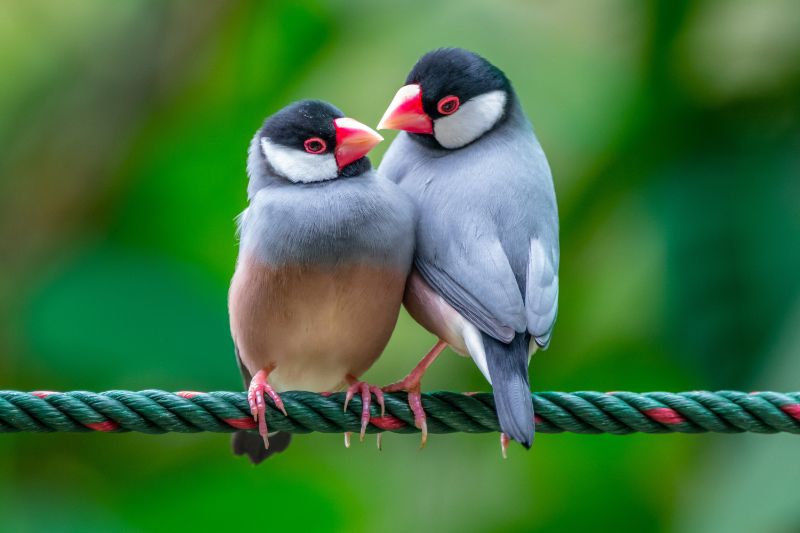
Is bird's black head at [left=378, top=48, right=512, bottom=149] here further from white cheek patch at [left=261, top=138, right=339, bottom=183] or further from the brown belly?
the brown belly

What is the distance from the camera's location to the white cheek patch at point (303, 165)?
112 inches

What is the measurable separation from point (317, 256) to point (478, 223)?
0.40 meters

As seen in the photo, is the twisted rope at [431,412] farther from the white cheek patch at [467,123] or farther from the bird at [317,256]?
the white cheek patch at [467,123]

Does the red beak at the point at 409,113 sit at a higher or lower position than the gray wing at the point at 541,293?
higher

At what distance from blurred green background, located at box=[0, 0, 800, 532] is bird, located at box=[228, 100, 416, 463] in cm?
190

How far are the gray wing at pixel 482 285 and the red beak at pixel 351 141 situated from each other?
32cm

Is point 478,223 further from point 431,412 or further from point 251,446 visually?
point 251,446

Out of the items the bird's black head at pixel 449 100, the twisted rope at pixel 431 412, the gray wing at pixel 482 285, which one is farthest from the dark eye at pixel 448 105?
the twisted rope at pixel 431 412

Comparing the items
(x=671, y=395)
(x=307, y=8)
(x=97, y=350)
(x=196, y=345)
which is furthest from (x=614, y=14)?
(x=671, y=395)

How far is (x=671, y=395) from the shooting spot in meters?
2.37

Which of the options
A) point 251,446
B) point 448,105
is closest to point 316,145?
point 448,105

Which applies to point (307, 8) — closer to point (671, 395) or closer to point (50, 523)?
point (50, 523)

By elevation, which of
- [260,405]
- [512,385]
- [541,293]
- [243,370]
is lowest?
[243,370]

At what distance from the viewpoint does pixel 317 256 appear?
8.80ft
